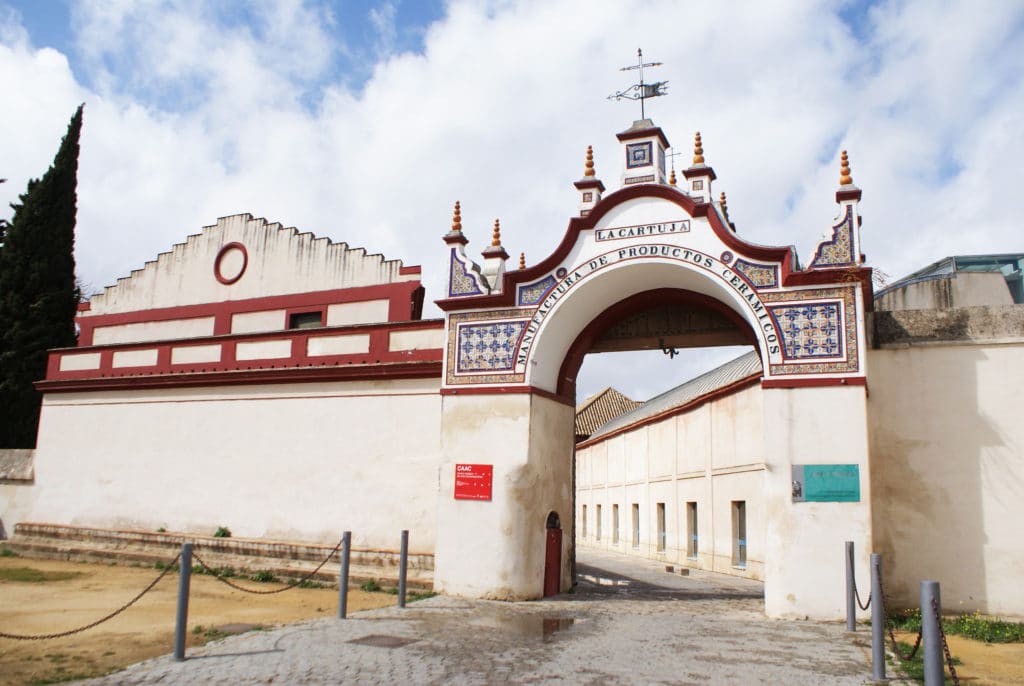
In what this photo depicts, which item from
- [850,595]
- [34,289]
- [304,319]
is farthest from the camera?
[34,289]

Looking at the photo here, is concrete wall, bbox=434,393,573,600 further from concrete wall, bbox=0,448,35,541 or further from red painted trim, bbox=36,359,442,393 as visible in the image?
concrete wall, bbox=0,448,35,541

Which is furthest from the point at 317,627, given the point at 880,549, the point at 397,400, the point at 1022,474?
the point at 1022,474

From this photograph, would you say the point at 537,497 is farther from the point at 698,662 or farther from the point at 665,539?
the point at 665,539

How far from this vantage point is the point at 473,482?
487 inches

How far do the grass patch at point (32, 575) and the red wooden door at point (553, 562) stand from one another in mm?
7917

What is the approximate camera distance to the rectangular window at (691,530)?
72.1ft

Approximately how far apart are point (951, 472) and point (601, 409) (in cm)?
3249

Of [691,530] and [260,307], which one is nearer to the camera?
[260,307]

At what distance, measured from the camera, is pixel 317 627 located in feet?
30.5

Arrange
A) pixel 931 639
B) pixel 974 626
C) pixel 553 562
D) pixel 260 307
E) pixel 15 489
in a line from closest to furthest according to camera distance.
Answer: pixel 931 639 < pixel 974 626 < pixel 553 562 < pixel 15 489 < pixel 260 307

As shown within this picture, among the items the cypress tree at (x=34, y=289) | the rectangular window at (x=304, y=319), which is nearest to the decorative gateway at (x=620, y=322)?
the rectangular window at (x=304, y=319)

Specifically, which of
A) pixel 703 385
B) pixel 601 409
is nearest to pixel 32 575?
pixel 703 385

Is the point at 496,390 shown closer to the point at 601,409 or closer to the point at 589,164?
the point at 589,164

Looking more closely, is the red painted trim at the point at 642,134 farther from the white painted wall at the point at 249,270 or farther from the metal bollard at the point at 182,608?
the metal bollard at the point at 182,608
